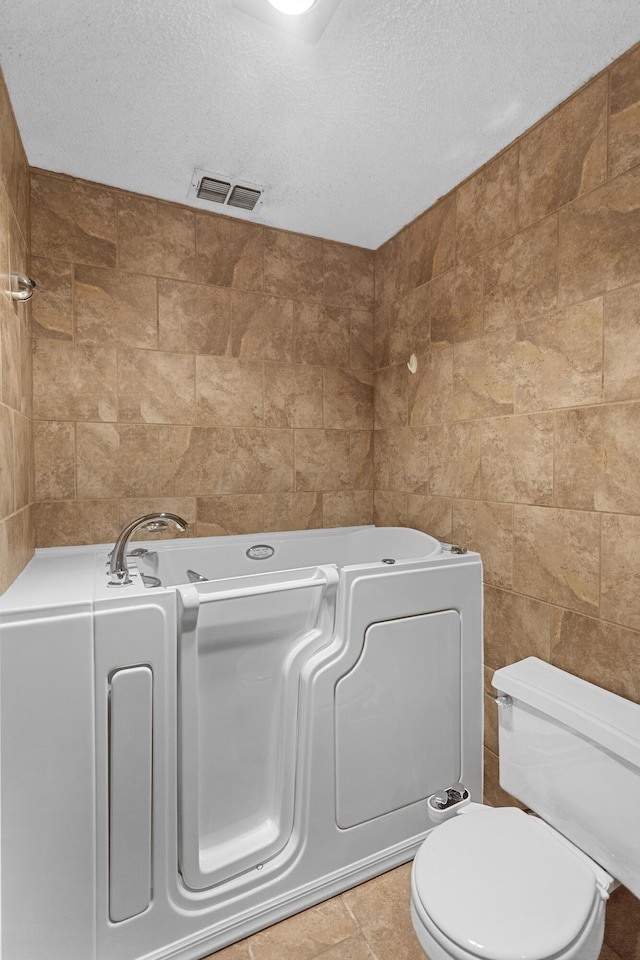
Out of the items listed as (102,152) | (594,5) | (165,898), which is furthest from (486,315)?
(165,898)

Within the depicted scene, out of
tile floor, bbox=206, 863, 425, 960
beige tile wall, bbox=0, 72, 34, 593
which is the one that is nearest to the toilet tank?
tile floor, bbox=206, 863, 425, 960

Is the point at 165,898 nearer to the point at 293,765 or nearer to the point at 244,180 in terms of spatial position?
the point at 293,765

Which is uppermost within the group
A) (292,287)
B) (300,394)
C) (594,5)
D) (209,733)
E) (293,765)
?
(594,5)

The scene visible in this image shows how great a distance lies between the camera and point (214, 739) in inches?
56.4

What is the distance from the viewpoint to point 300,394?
2.44 meters

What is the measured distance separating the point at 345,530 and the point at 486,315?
1.24 metres

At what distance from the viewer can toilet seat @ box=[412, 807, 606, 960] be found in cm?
94

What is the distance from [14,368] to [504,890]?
1.93 metres

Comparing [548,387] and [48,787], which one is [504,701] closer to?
[548,387]

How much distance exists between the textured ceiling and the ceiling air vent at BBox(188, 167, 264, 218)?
0.04m

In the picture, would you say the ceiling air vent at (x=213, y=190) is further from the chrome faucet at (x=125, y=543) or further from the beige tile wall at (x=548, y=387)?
the chrome faucet at (x=125, y=543)

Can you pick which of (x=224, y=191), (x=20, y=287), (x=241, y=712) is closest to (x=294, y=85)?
(x=224, y=191)

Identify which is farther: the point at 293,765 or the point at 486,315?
the point at 486,315

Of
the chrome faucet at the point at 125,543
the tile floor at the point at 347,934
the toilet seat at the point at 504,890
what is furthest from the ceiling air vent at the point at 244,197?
the tile floor at the point at 347,934
